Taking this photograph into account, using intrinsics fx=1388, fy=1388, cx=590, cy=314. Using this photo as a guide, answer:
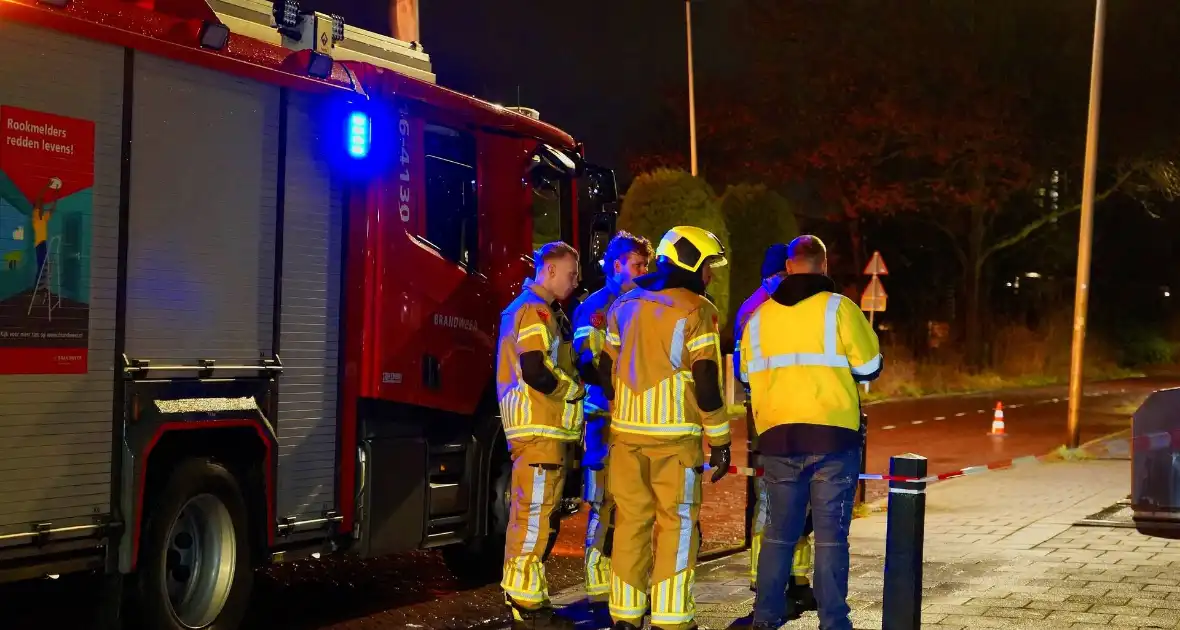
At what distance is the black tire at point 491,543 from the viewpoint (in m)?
8.30

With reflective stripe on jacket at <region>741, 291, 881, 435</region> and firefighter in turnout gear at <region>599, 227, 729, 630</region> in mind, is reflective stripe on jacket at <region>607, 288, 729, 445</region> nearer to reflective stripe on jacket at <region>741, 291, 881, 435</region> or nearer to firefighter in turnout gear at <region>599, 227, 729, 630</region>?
firefighter in turnout gear at <region>599, 227, 729, 630</region>

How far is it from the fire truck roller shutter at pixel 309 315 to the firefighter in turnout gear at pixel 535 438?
1.00m

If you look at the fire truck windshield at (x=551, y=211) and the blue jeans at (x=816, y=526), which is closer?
the blue jeans at (x=816, y=526)

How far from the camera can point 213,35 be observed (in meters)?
6.41

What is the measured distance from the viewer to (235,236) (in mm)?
6602

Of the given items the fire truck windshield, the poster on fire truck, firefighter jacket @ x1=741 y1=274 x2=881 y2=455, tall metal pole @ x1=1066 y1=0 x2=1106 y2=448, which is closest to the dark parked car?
the fire truck windshield

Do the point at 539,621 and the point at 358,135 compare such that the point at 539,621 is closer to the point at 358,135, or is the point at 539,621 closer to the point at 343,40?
the point at 358,135

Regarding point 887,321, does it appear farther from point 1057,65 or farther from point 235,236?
point 235,236

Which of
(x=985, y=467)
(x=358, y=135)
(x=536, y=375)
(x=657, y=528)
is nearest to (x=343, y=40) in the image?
(x=358, y=135)

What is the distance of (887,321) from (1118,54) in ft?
31.2

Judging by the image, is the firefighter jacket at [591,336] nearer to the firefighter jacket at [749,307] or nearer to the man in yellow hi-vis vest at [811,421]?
the firefighter jacket at [749,307]

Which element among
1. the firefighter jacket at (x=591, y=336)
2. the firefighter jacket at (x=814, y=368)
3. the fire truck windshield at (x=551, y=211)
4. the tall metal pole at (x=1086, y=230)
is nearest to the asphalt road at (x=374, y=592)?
the firefighter jacket at (x=591, y=336)

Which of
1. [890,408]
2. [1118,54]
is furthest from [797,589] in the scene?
[1118,54]

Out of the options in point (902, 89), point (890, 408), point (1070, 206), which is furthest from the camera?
point (1070, 206)
